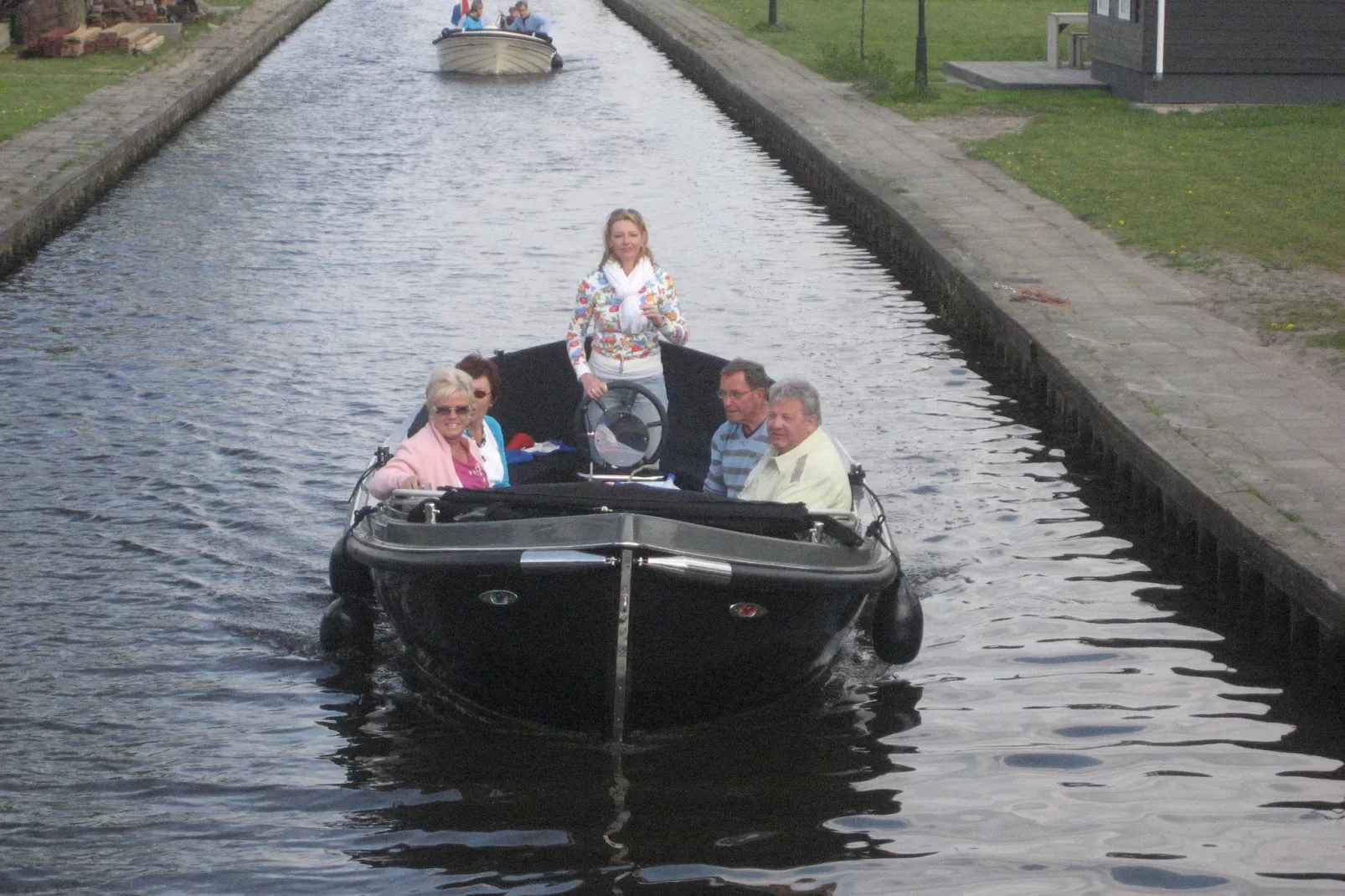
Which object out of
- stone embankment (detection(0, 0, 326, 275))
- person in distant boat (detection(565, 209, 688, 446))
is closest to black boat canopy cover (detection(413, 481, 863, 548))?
person in distant boat (detection(565, 209, 688, 446))

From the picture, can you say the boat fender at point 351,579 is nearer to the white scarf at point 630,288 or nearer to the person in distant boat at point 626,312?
the person in distant boat at point 626,312

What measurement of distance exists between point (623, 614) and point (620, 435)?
228 centimetres

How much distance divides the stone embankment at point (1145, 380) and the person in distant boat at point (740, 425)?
2.43 metres

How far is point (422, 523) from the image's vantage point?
8.57 meters

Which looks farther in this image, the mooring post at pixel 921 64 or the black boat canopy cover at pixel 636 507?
the mooring post at pixel 921 64

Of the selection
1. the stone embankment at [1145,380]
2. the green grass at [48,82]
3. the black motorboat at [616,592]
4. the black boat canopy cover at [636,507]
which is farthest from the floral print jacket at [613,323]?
the green grass at [48,82]

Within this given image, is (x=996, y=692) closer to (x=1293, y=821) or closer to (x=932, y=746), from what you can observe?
(x=932, y=746)

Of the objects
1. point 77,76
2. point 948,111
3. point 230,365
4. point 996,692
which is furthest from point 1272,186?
point 77,76

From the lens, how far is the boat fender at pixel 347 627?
9812mm

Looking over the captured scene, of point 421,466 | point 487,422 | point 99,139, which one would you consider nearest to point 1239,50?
point 99,139

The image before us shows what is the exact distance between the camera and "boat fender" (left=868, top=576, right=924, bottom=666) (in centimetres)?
953

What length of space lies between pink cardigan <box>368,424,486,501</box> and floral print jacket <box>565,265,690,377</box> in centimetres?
187

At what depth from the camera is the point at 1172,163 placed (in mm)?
23000

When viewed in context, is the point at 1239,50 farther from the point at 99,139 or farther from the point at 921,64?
the point at 99,139
